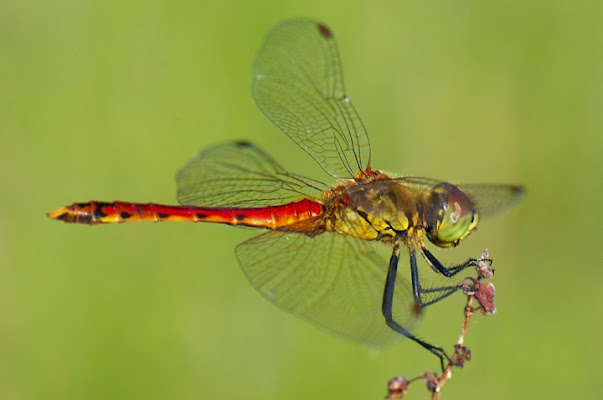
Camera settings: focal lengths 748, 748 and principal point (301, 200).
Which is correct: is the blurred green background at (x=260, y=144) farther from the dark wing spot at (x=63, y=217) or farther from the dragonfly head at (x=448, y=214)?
the dragonfly head at (x=448, y=214)

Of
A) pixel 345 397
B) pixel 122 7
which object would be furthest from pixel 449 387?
pixel 122 7

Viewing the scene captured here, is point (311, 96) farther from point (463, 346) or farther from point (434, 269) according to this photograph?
point (463, 346)

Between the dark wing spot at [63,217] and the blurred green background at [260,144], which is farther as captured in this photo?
the blurred green background at [260,144]

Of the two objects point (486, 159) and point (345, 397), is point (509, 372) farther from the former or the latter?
point (486, 159)

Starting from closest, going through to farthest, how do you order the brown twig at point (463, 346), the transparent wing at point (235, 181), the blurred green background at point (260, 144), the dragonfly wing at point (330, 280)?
1. the brown twig at point (463, 346)
2. the dragonfly wing at point (330, 280)
3. the transparent wing at point (235, 181)
4. the blurred green background at point (260, 144)

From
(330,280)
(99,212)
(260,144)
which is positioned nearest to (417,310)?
(330,280)

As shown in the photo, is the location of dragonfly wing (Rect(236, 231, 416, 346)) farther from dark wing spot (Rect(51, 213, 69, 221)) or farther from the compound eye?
dark wing spot (Rect(51, 213, 69, 221))

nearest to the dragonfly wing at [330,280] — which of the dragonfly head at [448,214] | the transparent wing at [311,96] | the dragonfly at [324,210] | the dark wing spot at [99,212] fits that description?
the dragonfly at [324,210]
